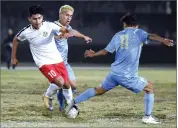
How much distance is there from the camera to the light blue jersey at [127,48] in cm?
1051

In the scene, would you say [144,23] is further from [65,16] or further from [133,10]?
[65,16]

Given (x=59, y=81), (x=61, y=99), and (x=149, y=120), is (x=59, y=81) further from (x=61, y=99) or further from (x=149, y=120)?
(x=149, y=120)

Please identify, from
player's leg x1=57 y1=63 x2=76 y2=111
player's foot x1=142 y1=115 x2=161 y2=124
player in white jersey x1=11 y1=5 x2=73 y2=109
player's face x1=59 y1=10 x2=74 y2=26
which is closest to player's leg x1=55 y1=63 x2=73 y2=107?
player in white jersey x1=11 y1=5 x2=73 y2=109

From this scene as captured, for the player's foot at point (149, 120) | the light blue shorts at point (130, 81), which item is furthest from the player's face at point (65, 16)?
the player's foot at point (149, 120)

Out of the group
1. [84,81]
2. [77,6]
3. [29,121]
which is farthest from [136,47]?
[77,6]

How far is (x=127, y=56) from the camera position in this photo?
10.5m

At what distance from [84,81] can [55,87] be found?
10.1 metres

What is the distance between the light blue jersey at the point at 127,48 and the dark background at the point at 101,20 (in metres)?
20.7

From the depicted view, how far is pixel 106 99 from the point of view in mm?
14703

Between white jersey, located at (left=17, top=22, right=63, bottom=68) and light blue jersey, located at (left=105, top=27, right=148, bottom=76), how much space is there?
0.96 m

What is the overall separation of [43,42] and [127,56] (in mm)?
1454

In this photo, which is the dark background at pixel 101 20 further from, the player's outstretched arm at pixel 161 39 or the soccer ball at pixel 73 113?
the player's outstretched arm at pixel 161 39

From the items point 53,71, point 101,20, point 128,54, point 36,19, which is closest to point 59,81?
point 53,71

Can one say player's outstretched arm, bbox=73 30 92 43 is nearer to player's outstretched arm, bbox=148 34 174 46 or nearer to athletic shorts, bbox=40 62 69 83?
athletic shorts, bbox=40 62 69 83
